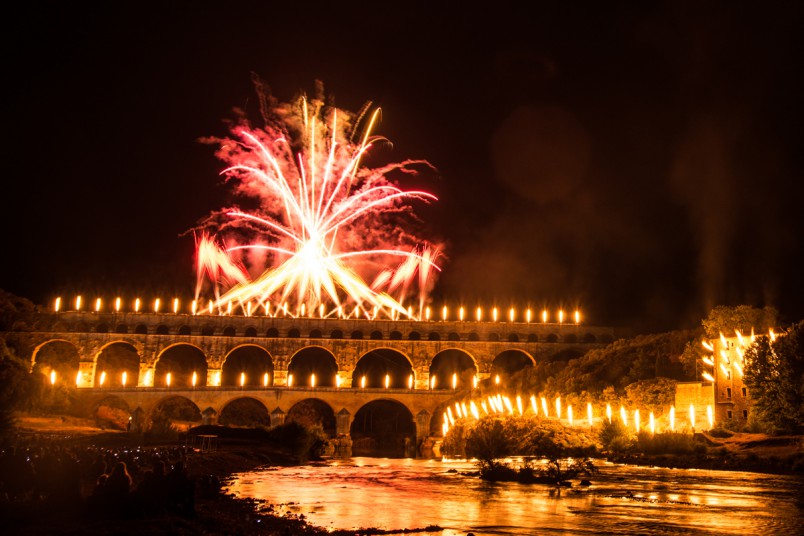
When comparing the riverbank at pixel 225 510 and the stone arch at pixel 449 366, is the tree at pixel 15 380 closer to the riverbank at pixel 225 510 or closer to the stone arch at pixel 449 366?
the riverbank at pixel 225 510

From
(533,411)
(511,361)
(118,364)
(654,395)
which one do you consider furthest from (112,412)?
(654,395)

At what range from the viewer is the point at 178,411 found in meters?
69.5

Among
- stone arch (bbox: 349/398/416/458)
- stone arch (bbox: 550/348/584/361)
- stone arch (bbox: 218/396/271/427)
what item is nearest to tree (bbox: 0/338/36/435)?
stone arch (bbox: 218/396/271/427)

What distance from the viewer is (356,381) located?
260 feet

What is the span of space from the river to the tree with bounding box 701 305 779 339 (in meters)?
21.0

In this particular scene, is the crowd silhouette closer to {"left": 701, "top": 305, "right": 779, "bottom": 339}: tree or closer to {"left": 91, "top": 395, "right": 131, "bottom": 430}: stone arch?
{"left": 701, "top": 305, "right": 779, "bottom": 339}: tree

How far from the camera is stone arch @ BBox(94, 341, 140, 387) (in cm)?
7112

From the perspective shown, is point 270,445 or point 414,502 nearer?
point 414,502

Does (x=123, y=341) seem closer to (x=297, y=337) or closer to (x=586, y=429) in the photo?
(x=297, y=337)

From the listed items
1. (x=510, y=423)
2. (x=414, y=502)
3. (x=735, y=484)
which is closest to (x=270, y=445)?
(x=510, y=423)

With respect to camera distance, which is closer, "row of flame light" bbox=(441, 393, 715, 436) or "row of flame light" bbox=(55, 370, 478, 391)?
"row of flame light" bbox=(441, 393, 715, 436)

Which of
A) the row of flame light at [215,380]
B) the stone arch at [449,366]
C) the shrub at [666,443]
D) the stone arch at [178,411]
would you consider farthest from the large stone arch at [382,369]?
the shrub at [666,443]

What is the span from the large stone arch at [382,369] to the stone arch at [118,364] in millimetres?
24350

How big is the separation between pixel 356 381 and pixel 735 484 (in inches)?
2278
